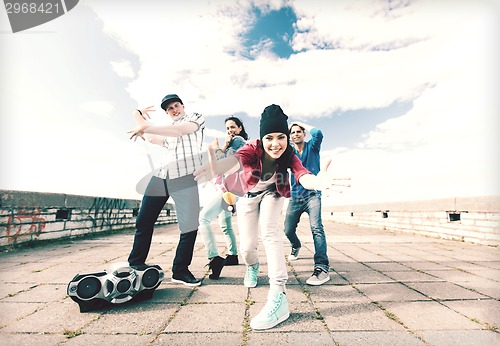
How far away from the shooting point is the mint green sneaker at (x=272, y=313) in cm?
194

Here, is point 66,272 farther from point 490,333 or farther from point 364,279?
point 490,333

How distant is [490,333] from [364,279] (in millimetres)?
1424

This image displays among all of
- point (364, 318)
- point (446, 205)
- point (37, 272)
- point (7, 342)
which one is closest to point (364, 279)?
point (364, 318)

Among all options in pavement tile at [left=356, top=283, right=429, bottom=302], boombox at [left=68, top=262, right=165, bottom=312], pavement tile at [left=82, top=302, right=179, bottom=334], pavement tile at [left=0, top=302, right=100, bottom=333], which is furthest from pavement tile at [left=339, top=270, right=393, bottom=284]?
pavement tile at [left=0, top=302, right=100, bottom=333]

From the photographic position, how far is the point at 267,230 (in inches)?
91.2

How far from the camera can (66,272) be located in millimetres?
3545

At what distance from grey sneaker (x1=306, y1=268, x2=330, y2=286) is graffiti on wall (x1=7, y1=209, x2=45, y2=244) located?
215 inches

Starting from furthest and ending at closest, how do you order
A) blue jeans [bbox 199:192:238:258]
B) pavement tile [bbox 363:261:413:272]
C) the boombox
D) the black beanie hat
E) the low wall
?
the low wall < pavement tile [bbox 363:261:413:272] < blue jeans [bbox 199:192:238:258] < the black beanie hat < the boombox

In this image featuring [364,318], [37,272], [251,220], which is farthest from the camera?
[37,272]

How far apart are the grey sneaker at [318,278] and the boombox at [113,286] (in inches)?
62.9

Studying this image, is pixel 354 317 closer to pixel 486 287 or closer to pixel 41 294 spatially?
pixel 486 287

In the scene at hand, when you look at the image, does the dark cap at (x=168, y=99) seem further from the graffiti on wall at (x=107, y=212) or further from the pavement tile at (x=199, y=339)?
the graffiti on wall at (x=107, y=212)

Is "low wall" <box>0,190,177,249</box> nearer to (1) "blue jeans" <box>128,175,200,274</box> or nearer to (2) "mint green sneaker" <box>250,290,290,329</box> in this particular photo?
(1) "blue jeans" <box>128,175,200,274</box>

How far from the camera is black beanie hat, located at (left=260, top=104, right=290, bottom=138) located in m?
2.36
